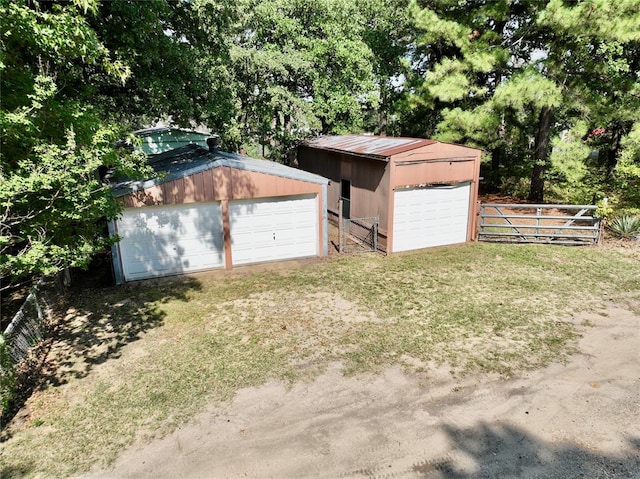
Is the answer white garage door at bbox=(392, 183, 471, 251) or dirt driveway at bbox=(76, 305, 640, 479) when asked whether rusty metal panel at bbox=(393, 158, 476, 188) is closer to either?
white garage door at bbox=(392, 183, 471, 251)

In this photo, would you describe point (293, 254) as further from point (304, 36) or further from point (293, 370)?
point (304, 36)

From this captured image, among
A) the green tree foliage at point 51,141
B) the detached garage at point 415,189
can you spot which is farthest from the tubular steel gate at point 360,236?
the green tree foliage at point 51,141

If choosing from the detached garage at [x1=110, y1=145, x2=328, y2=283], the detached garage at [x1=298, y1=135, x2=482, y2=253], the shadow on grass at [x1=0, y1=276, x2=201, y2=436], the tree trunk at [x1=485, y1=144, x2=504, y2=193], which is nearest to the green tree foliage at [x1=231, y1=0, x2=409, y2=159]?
the detached garage at [x1=298, y1=135, x2=482, y2=253]

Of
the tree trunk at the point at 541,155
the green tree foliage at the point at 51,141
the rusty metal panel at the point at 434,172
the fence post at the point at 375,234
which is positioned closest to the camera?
the green tree foliage at the point at 51,141

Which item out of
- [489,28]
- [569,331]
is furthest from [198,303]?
[489,28]

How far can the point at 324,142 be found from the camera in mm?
18984

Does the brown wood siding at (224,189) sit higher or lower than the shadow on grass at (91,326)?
higher

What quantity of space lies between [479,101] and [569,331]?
12.7 m

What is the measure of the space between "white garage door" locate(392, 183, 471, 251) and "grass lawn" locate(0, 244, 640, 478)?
1.21 m

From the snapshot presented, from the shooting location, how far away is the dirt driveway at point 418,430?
18.3ft

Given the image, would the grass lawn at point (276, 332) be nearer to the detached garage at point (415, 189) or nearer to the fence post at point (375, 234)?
the fence post at point (375, 234)

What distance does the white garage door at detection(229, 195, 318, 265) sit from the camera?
13.1m

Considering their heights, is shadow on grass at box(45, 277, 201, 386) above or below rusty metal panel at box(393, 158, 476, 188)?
below

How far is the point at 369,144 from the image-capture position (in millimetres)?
16359
